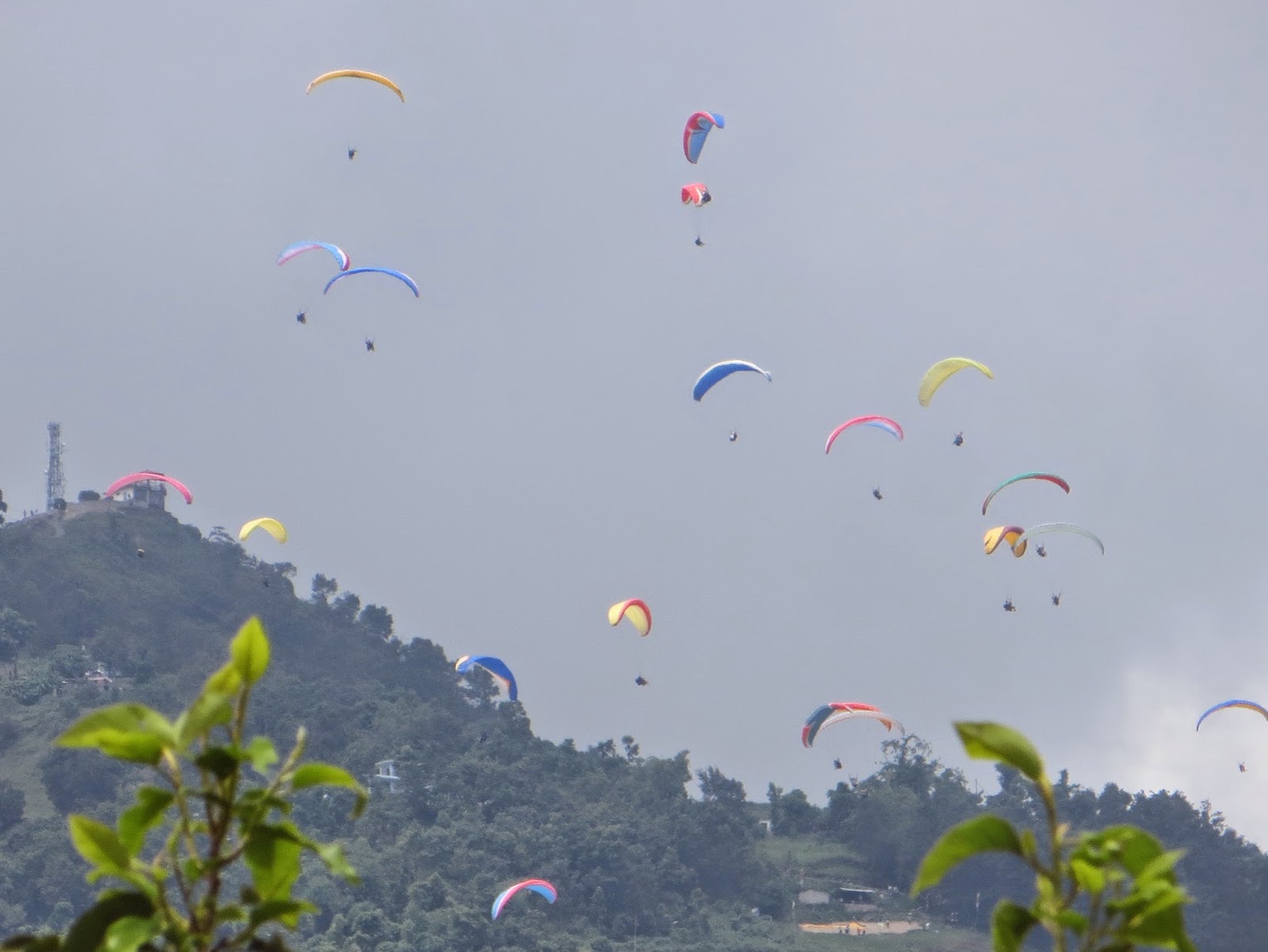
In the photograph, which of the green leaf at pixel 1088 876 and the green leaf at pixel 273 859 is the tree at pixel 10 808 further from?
the green leaf at pixel 1088 876

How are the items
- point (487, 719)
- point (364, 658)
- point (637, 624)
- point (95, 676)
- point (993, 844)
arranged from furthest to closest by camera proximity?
point (364, 658) < point (487, 719) < point (95, 676) < point (637, 624) < point (993, 844)

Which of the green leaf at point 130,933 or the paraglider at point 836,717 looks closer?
the green leaf at point 130,933

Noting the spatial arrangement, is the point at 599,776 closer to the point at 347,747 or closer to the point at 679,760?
the point at 679,760

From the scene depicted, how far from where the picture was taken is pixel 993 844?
7.01ft

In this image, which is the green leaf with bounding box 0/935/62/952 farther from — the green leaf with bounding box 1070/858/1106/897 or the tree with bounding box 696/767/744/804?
the tree with bounding box 696/767/744/804

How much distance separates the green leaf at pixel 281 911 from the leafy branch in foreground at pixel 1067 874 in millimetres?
747

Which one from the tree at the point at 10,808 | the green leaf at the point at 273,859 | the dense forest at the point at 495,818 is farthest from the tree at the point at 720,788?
the green leaf at the point at 273,859

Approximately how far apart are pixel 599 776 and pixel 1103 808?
2603cm

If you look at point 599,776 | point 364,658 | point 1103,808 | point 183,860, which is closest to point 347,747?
point 599,776

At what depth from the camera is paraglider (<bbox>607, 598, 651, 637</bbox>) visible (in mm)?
42469

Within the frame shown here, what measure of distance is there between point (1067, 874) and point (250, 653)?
39.4 inches

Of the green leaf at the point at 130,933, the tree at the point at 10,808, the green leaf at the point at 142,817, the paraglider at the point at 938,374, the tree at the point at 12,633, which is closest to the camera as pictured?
the green leaf at the point at 130,933

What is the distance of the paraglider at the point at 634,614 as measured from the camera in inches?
1672

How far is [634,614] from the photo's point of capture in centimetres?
4419
